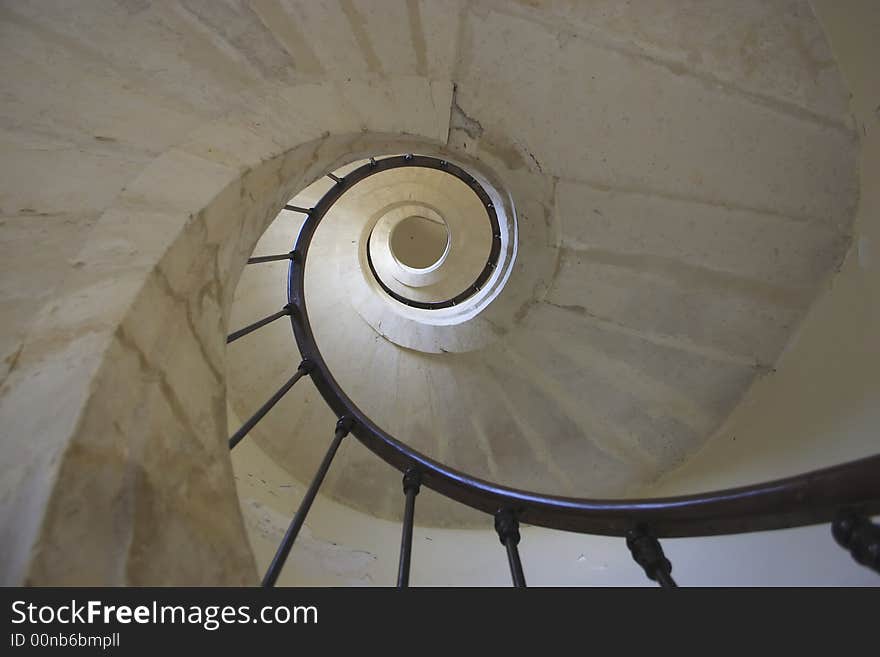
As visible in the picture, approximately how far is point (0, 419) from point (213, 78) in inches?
59.3

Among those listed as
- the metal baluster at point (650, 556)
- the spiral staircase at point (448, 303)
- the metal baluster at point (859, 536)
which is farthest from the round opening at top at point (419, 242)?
the metal baluster at point (859, 536)

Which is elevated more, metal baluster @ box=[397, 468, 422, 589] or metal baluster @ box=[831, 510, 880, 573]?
metal baluster @ box=[397, 468, 422, 589]

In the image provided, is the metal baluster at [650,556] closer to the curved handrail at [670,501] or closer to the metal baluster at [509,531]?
the curved handrail at [670,501]

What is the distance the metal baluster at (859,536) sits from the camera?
0.85m

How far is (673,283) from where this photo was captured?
323 cm

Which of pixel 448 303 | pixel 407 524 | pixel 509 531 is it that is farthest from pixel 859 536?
pixel 448 303

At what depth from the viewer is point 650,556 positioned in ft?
4.32

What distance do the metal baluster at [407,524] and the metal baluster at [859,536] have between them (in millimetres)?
987

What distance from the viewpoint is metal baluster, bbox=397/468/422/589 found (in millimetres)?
1531

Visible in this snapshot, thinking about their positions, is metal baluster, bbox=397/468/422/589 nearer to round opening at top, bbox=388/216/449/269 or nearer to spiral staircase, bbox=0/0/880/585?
spiral staircase, bbox=0/0/880/585

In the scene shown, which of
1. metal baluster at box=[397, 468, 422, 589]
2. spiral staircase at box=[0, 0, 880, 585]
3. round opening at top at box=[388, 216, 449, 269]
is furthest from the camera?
round opening at top at box=[388, 216, 449, 269]

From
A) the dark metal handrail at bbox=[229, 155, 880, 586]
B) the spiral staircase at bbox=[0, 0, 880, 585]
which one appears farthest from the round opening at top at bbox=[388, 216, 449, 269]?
the dark metal handrail at bbox=[229, 155, 880, 586]

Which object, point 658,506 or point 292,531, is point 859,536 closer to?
point 658,506
